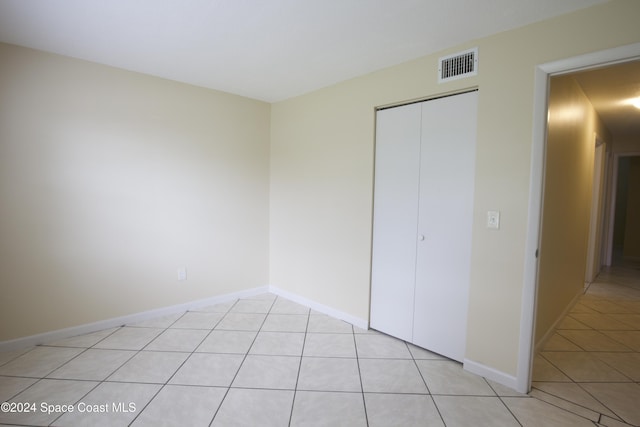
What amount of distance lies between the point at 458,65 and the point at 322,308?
8.65 ft

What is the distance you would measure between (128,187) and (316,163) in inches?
74.5

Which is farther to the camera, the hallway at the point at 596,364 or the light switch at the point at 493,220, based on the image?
the light switch at the point at 493,220

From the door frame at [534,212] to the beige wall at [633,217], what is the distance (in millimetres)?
7400

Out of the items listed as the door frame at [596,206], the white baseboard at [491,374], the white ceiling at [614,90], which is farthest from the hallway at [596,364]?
the white ceiling at [614,90]

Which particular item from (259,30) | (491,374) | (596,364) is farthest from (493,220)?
(259,30)

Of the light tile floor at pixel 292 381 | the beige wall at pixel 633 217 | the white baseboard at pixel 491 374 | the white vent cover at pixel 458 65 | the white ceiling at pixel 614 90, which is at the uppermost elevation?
the white ceiling at pixel 614 90

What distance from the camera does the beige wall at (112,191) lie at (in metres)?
2.45

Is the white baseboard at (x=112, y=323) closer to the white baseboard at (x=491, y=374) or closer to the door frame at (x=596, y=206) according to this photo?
the white baseboard at (x=491, y=374)

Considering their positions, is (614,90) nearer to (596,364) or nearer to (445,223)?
(445,223)

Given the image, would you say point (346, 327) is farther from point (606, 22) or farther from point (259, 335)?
point (606, 22)

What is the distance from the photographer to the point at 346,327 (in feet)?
9.99

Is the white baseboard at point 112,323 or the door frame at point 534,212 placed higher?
the door frame at point 534,212

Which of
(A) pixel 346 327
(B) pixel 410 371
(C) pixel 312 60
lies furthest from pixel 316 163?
(B) pixel 410 371

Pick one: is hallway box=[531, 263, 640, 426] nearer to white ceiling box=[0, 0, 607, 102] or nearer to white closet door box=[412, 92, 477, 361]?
white closet door box=[412, 92, 477, 361]
